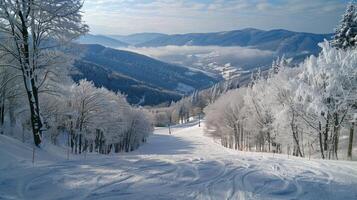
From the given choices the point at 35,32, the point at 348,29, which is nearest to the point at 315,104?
the point at 348,29

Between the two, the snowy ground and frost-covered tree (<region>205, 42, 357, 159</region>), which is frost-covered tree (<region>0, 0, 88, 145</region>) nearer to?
the snowy ground

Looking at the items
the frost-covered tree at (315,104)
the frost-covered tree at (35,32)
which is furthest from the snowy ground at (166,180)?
the frost-covered tree at (315,104)

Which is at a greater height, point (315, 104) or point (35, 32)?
point (35, 32)

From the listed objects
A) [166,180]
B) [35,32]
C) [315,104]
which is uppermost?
[35,32]

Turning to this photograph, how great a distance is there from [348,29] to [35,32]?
4401 centimetres

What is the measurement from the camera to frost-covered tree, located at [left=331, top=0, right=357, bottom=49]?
49.5 m

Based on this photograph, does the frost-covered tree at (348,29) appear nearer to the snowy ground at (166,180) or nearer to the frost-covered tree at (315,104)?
the frost-covered tree at (315,104)

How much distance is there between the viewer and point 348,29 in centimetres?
5038

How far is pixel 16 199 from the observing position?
1050 centimetres

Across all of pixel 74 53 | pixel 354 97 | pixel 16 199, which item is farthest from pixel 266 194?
pixel 354 97

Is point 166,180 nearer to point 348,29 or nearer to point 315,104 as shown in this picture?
point 315,104

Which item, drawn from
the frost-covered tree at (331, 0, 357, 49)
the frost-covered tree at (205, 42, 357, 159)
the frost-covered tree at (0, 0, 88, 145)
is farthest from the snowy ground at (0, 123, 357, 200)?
the frost-covered tree at (331, 0, 357, 49)

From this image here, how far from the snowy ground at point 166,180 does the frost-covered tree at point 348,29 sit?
37.6m

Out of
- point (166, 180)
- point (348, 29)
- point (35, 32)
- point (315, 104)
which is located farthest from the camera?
point (348, 29)
